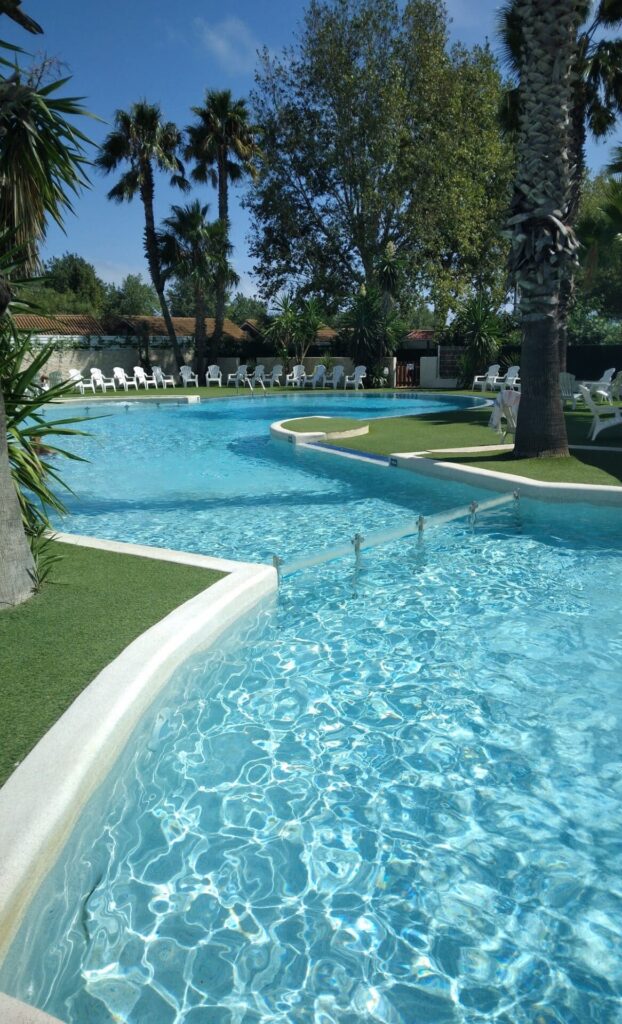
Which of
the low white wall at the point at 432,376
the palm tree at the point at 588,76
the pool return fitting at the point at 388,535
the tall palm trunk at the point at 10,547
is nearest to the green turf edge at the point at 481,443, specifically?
the pool return fitting at the point at 388,535

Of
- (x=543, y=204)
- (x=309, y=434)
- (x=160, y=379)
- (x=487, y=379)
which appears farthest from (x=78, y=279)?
(x=543, y=204)

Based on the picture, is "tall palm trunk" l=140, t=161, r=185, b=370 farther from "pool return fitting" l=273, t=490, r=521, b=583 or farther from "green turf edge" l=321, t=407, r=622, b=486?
"pool return fitting" l=273, t=490, r=521, b=583

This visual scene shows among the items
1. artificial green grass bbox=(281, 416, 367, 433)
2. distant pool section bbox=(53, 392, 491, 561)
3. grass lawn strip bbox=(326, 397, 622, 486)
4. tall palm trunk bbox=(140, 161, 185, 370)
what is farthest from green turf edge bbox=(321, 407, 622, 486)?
tall palm trunk bbox=(140, 161, 185, 370)

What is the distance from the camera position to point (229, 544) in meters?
7.68

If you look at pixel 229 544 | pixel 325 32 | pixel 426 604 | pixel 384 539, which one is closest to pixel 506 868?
pixel 426 604

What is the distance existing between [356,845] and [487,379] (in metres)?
26.1

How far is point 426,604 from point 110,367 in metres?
31.0

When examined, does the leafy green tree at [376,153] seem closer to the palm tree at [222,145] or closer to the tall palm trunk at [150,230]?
the palm tree at [222,145]

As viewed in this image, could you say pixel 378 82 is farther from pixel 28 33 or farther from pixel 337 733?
pixel 337 733

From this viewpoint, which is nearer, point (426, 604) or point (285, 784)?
point (285, 784)

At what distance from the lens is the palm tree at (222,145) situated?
101 ft

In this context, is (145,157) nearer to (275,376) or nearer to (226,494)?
(275,376)

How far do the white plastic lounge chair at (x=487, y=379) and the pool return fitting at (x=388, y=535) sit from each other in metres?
19.5

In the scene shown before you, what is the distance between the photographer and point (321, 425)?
15.4 meters
